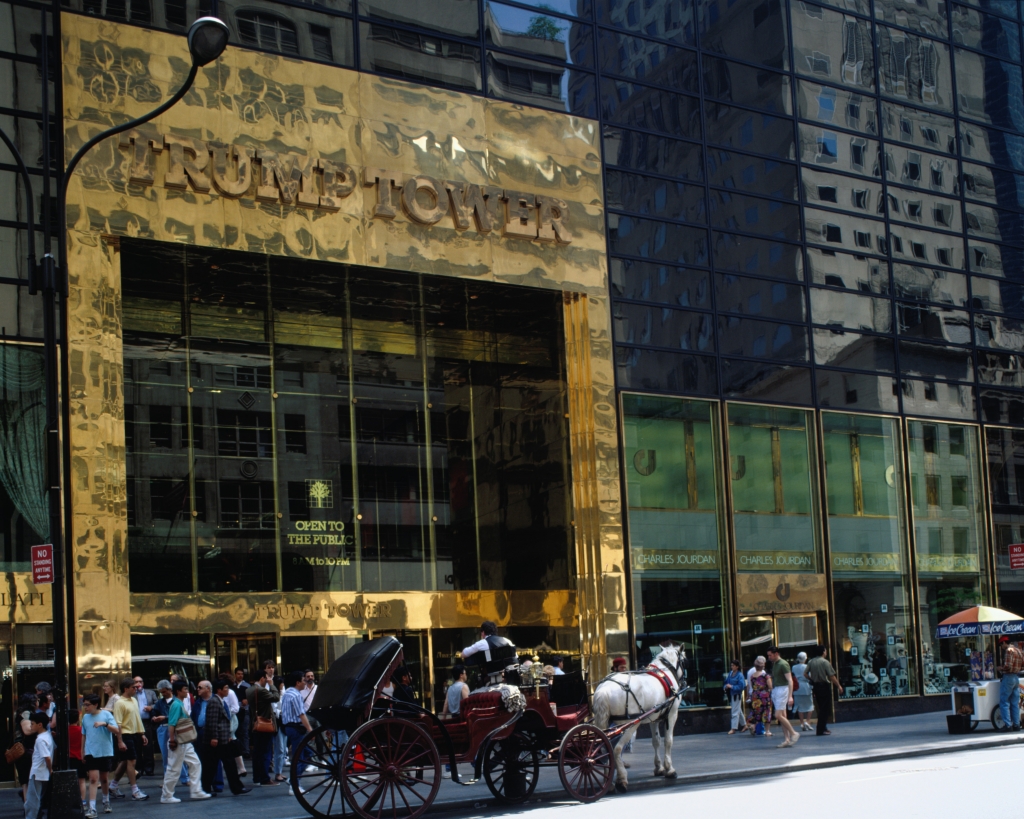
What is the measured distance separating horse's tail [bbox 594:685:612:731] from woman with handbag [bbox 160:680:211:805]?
19.7 feet

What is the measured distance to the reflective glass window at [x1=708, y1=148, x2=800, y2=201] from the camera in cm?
2917

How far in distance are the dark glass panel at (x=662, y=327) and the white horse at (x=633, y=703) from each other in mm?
11262

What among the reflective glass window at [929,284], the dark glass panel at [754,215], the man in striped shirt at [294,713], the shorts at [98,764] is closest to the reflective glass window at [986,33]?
the reflective glass window at [929,284]

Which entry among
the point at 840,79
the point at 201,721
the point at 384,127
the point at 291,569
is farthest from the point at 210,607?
the point at 840,79

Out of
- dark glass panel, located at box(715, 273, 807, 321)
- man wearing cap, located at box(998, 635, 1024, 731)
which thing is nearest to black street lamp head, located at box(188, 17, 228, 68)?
dark glass panel, located at box(715, 273, 807, 321)

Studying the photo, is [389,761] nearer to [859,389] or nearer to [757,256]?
[757,256]

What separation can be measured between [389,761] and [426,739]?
0.51 metres

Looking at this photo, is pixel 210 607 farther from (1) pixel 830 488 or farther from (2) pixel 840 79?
(2) pixel 840 79

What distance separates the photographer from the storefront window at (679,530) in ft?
87.3

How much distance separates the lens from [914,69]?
33.3 m

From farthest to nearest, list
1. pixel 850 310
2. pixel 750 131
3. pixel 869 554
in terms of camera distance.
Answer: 1. pixel 850 310
2. pixel 869 554
3. pixel 750 131

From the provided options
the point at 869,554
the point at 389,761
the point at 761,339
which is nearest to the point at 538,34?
the point at 761,339

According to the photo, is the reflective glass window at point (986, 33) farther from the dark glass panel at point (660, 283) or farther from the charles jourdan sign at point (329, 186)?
the charles jourdan sign at point (329, 186)

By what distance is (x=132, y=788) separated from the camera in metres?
17.9
